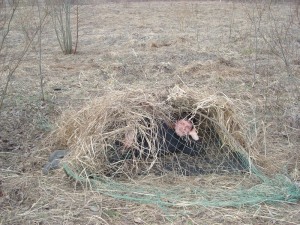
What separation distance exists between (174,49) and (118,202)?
519cm

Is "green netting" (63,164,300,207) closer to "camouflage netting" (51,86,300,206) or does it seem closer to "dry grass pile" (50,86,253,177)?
"camouflage netting" (51,86,300,206)

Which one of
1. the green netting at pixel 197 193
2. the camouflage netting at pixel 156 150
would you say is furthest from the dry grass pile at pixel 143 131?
the green netting at pixel 197 193

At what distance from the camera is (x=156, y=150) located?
3.34 metres

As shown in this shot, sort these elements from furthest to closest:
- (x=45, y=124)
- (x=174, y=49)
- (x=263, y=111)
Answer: (x=174, y=49)
(x=263, y=111)
(x=45, y=124)

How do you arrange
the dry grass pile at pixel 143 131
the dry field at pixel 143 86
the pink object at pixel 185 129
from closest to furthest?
the dry field at pixel 143 86 → the dry grass pile at pixel 143 131 → the pink object at pixel 185 129

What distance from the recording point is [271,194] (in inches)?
115

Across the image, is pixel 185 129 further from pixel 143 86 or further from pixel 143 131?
pixel 143 86

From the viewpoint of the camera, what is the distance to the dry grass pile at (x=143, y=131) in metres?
3.23

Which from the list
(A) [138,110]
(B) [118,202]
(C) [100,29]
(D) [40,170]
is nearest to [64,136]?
(D) [40,170]

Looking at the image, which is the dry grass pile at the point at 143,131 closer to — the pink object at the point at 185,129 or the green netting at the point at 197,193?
the pink object at the point at 185,129

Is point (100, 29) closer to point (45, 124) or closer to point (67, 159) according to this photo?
point (45, 124)

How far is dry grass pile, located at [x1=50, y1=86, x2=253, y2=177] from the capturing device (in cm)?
323

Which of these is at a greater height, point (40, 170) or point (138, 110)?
point (138, 110)

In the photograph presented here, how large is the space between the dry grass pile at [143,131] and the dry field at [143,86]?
0.69 feet
